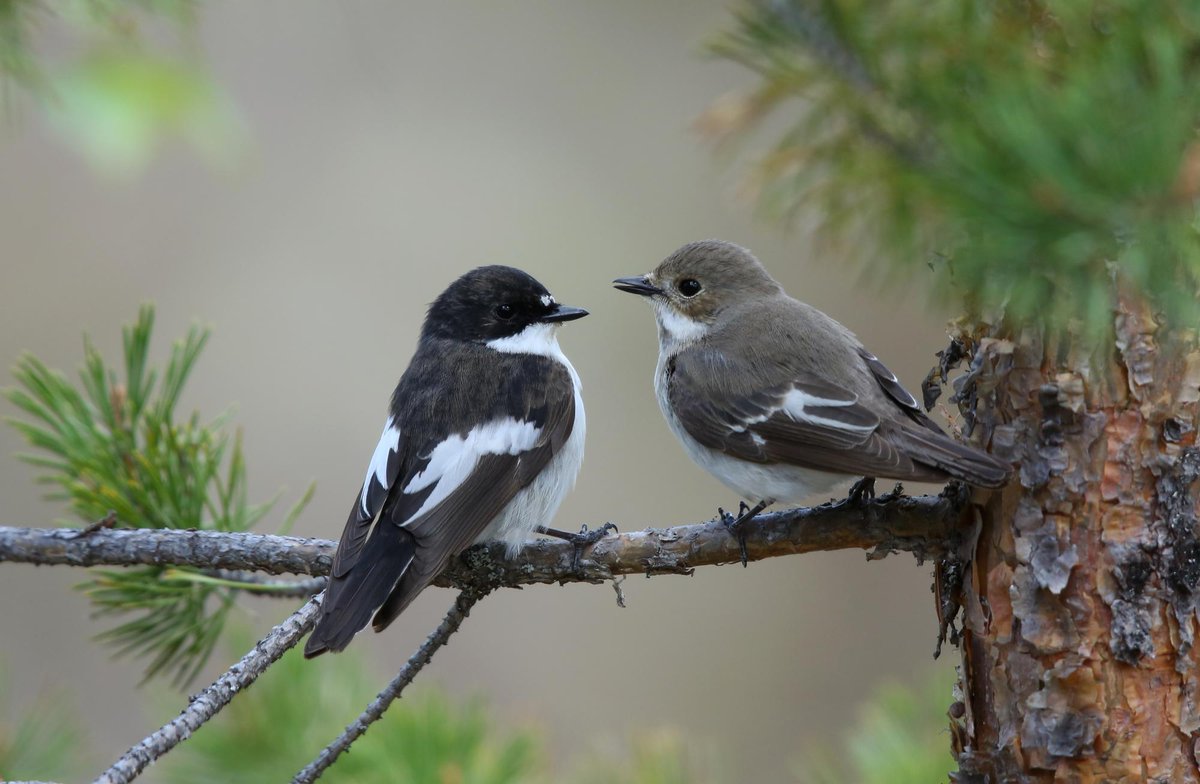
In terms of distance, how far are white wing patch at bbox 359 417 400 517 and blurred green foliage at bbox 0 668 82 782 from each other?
957mm

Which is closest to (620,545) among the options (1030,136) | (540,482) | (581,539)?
(581,539)

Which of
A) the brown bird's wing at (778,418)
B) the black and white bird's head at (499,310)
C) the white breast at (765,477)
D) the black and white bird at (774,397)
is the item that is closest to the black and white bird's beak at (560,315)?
the black and white bird's head at (499,310)

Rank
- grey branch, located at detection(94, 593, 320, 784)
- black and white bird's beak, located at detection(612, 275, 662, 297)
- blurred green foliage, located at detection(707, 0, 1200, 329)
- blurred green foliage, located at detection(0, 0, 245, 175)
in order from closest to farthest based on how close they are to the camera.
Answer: blurred green foliage, located at detection(707, 0, 1200, 329)
grey branch, located at detection(94, 593, 320, 784)
blurred green foliage, located at detection(0, 0, 245, 175)
black and white bird's beak, located at detection(612, 275, 662, 297)

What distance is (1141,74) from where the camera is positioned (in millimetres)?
1426

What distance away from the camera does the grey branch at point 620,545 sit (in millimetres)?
2385

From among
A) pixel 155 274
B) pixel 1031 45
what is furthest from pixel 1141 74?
pixel 155 274

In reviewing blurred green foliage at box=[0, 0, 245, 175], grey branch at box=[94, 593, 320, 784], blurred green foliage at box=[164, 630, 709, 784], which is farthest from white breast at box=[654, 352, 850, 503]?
blurred green foliage at box=[0, 0, 245, 175]

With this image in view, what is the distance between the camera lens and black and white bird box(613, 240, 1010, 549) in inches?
108

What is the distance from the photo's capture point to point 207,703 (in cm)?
212

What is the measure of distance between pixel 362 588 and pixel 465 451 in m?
0.84

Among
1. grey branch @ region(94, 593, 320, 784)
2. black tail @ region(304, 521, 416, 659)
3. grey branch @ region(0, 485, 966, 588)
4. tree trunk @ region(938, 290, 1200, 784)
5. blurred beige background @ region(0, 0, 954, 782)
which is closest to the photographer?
grey branch @ region(94, 593, 320, 784)

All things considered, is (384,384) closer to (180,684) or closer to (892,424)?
(180,684)

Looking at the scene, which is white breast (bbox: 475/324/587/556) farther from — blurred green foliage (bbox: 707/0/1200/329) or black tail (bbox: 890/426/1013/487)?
blurred green foliage (bbox: 707/0/1200/329)

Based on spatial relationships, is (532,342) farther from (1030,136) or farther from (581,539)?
(1030,136)
